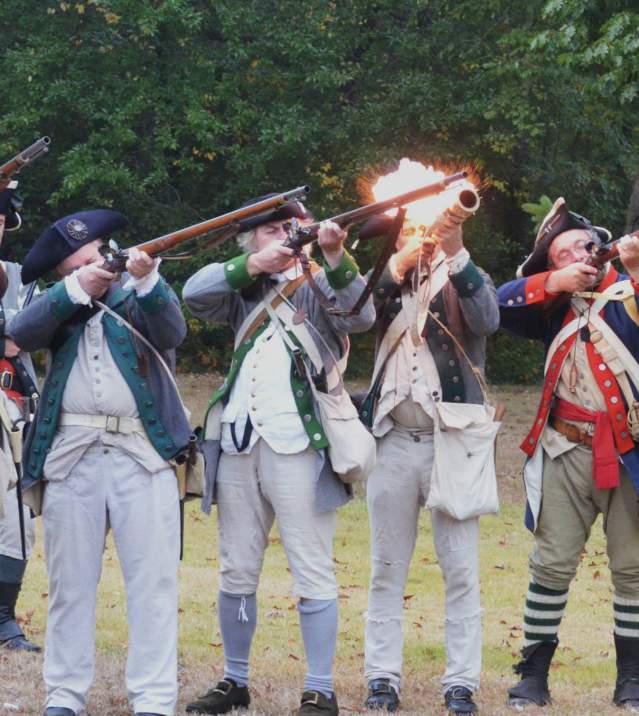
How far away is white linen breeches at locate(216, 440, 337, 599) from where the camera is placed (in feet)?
18.1

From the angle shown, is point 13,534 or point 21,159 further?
point 13,534

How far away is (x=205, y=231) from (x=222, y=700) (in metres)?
2.02

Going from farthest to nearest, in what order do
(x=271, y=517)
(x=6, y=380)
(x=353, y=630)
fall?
1. (x=353, y=630)
2. (x=6, y=380)
3. (x=271, y=517)

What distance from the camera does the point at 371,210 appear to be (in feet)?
17.2

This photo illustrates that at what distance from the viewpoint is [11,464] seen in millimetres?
5707

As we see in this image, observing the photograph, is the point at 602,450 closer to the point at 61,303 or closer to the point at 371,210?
the point at 371,210

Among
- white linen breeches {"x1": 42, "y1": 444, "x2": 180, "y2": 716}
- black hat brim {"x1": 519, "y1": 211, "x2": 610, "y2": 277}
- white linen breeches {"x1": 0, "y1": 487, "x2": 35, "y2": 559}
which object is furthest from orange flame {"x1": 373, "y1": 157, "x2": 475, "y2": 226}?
white linen breeches {"x1": 0, "y1": 487, "x2": 35, "y2": 559}

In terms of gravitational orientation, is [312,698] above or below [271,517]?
below

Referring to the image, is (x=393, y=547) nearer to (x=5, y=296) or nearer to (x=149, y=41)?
(x=5, y=296)

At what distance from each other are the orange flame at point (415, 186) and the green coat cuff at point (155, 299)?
100 cm

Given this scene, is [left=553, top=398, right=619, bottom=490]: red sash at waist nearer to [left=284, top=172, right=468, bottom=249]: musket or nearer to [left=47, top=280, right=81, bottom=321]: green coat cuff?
[left=284, top=172, right=468, bottom=249]: musket

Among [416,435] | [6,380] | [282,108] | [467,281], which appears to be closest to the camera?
[467,281]

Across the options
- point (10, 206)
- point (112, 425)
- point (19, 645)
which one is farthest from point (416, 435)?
point (19, 645)

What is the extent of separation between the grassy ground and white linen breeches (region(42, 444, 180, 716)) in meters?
0.44
